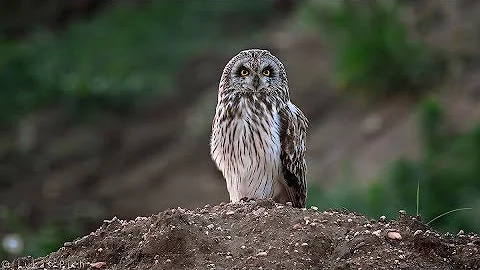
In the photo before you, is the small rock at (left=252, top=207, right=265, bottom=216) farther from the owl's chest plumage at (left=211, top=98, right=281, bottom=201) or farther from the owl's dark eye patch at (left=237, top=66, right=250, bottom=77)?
the owl's dark eye patch at (left=237, top=66, right=250, bottom=77)

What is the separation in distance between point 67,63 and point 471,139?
717 cm

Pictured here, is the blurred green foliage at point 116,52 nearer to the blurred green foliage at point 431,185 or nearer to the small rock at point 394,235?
the blurred green foliage at point 431,185

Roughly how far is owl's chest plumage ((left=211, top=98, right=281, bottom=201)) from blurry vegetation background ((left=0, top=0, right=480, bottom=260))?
304 centimetres

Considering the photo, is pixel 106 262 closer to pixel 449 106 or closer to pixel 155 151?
pixel 449 106

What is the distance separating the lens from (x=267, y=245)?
425 centimetres

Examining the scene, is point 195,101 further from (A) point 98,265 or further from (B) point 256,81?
(A) point 98,265

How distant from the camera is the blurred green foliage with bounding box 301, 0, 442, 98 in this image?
12695 mm

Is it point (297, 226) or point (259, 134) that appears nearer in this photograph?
point (297, 226)

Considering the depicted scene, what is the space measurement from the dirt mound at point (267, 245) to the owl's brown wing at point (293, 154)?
1642 millimetres

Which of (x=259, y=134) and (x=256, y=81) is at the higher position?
(x=256, y=81)

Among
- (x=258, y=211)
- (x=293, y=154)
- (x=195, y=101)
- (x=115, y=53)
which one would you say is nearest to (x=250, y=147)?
(x=293, y=154)

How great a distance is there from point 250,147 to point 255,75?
441mm

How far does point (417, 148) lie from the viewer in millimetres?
11383

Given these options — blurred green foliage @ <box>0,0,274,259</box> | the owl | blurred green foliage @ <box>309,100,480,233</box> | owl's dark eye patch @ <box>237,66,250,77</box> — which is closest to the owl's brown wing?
the owl
